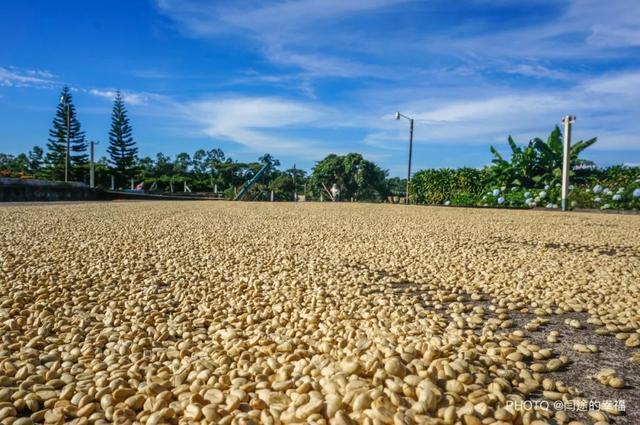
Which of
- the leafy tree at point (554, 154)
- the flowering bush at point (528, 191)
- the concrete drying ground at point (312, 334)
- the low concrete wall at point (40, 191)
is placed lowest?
the concrete drying ground at point (312, 334)

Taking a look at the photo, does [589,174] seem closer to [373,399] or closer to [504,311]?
[504,311]

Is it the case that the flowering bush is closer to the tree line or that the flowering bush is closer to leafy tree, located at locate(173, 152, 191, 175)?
the tree line

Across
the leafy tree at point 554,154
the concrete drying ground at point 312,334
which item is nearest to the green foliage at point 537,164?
the leafy tree at point 554,154

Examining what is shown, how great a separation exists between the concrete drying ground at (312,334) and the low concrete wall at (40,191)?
40.3ft

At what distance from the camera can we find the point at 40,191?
1566 centimetres

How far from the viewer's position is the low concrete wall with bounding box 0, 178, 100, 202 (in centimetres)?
1459

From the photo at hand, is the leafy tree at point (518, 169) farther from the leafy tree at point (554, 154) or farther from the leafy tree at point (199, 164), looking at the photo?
the leafy tree at point (199, 164)

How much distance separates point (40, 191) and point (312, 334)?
1706cm

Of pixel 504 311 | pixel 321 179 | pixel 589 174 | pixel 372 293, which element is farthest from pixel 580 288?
pixel 321 179

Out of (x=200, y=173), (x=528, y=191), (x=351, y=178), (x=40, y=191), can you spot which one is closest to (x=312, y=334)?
(x=528, y=191)

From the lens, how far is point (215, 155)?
1752 inches

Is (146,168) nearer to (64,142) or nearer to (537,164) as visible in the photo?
(64,142)

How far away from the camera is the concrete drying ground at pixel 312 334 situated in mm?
1549

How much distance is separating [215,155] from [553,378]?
147 feet
